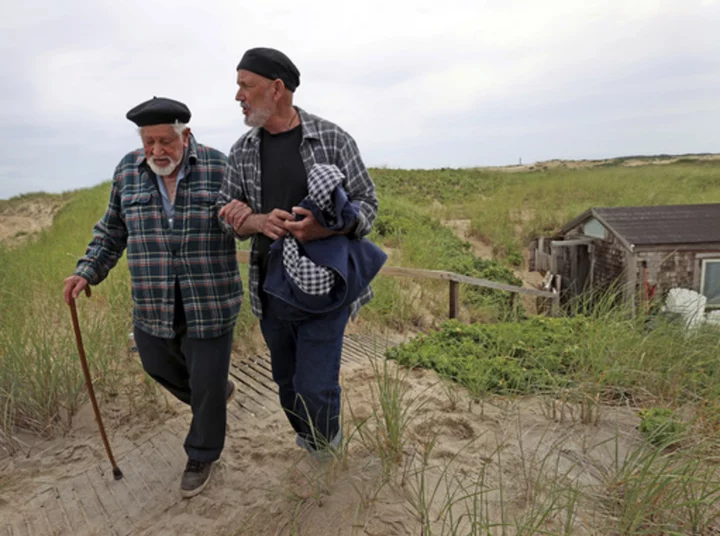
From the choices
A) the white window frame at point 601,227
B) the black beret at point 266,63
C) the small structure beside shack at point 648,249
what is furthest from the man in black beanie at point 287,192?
the white window frame at point 601,227

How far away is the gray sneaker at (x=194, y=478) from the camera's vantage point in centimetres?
250

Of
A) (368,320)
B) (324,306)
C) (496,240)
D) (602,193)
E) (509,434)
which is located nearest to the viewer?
(324,306)

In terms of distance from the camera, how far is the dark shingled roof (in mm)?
11742

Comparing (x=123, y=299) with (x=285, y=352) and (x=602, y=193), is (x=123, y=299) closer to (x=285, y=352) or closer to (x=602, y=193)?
(x=285, y=352)

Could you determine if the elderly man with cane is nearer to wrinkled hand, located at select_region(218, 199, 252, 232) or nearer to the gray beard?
wrinkled hand, located at select_region(218, 199, 252, 232)

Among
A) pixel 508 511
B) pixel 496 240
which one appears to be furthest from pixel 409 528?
pixel 496 240

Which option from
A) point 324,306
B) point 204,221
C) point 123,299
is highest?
point 204,221

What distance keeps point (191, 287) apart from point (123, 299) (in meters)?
2.94

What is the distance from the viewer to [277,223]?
213cm

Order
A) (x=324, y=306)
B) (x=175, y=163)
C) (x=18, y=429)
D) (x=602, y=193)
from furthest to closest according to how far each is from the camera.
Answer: (x=602, y=193) → (x=18, y=429) → (x=175, y=163) → (x=324, y=306)

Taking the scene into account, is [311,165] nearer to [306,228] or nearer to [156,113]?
[306,228]

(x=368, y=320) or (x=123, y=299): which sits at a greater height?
(x=123, y=299)

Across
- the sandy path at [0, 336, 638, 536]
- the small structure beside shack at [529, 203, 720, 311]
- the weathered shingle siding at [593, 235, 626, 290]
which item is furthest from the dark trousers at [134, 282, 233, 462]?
the weathered shingle siding at [593, 235, 626, 290]

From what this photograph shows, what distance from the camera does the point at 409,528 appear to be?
2.04 meters
